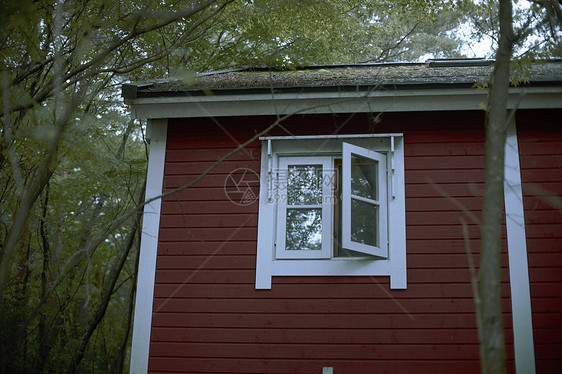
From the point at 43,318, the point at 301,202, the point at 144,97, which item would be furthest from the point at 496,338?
the point at 43,318

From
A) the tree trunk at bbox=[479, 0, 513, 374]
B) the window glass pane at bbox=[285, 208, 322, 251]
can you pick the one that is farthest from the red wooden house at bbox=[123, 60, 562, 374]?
the tree trunk at bbox=[479, 0, 513, 374]

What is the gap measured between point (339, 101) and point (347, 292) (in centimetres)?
160

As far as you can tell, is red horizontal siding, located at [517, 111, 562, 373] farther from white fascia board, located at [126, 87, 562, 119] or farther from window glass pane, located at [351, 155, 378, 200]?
window glass pane, located at [351, 155, 378, 200]

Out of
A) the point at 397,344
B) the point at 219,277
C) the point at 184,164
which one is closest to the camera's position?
the point at 397,344

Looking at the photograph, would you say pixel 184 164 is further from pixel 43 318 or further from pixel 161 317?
pixel 43 318

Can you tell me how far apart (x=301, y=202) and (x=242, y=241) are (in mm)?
615

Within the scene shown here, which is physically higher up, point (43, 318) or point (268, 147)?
point (268, 147)

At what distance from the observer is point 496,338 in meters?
2.23

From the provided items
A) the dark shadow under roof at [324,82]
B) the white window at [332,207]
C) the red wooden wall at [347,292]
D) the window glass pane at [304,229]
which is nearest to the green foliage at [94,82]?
the dark shadow under roof at [324,82]

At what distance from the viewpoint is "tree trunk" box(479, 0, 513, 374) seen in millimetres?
2213

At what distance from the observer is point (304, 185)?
4.78m

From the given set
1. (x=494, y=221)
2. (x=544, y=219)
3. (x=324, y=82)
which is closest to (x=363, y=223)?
(x=324, y=82)

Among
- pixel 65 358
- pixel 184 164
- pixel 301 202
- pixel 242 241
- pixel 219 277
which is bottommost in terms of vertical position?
pixel 65 358

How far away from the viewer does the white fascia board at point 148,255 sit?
4.48 m
